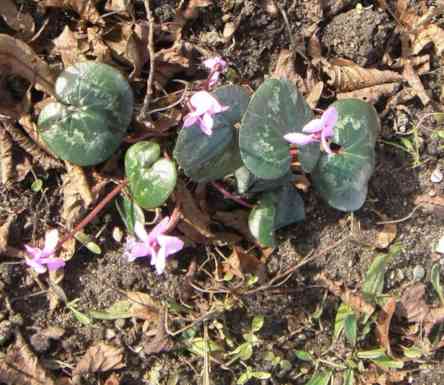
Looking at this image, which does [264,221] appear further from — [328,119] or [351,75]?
[351,75]

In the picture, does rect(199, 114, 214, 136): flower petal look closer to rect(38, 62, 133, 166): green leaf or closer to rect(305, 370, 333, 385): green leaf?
rect(38, 62, 133, 166): green leaf

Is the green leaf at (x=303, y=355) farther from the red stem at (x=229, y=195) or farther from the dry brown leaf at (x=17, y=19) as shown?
the dry brown leaf at (x=17, y=19)

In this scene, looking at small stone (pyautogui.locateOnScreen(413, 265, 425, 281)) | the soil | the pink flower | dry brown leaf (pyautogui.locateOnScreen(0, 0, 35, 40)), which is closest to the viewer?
the pink flower

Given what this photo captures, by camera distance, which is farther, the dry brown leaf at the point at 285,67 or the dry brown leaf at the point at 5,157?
the dry brown leaf at the point at 285,67

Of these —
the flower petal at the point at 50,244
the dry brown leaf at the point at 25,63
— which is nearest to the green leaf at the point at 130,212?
the flower petal at the point at 50,244

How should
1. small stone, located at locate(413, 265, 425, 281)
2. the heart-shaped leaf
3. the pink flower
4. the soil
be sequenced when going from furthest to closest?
small stone, located at locate(413, 265, 425, 281) < the soil < the heart-shaped leaf < the pink flower

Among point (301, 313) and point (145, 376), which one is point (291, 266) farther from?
point (145, 376)

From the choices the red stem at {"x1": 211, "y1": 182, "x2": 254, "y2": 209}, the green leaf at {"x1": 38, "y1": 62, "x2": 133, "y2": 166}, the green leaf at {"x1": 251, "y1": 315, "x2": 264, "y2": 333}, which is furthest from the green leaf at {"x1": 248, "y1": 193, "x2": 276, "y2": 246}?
the green leaf at {"x1": 38, "y1": 62, "x2": 133, "y2": 166}
